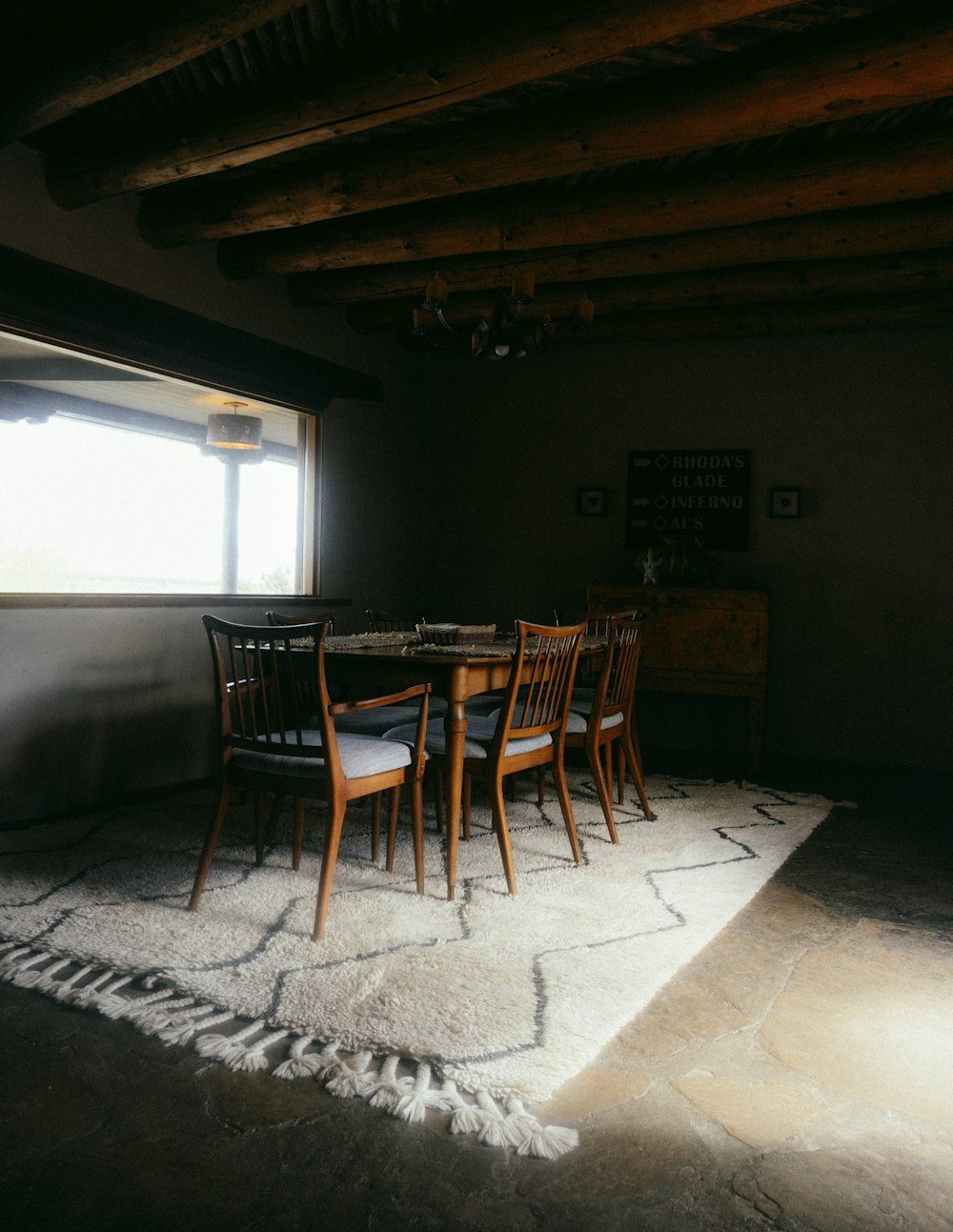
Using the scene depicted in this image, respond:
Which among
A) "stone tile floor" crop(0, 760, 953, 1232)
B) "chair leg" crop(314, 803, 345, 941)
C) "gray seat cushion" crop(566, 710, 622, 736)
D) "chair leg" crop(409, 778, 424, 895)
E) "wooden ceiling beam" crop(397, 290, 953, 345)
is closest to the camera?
"stone tile floor" crop(0, 760, 953, 1232)

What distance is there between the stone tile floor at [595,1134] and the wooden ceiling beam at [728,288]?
3.52 metres

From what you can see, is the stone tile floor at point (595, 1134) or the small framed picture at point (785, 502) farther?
the small framed picture at point (785, 502)

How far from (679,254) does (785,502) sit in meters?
1.91

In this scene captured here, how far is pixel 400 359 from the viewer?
19.8 feet

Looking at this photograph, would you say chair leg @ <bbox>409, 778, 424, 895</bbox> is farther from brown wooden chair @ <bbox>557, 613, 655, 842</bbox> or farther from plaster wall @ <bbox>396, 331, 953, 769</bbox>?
plaster wall @ <bbox>396, 331, 953, 769</bbox>

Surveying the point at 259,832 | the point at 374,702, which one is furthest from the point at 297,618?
the point at 374,702

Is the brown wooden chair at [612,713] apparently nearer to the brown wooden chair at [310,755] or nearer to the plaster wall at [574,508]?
the brown wooden chair at [310,755]

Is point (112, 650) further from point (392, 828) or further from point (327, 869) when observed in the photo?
point (327, 869)

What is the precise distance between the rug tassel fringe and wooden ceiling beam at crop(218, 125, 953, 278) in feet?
10.9

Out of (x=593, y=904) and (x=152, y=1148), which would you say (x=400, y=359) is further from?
(x=152, y=1148)

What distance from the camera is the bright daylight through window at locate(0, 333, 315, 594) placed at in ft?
12.7

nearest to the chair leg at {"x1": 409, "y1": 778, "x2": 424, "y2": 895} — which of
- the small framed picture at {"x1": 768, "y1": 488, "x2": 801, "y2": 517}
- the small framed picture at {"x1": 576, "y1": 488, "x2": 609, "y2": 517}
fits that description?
the small framed picture at {"x1": 576, "y1": 488, "x2": 609, "y2": 517}

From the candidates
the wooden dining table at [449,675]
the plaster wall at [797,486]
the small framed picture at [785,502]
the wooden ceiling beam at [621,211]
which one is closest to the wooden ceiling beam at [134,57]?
the wooden ceiling beam at [621,211]

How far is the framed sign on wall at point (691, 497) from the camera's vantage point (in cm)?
554
